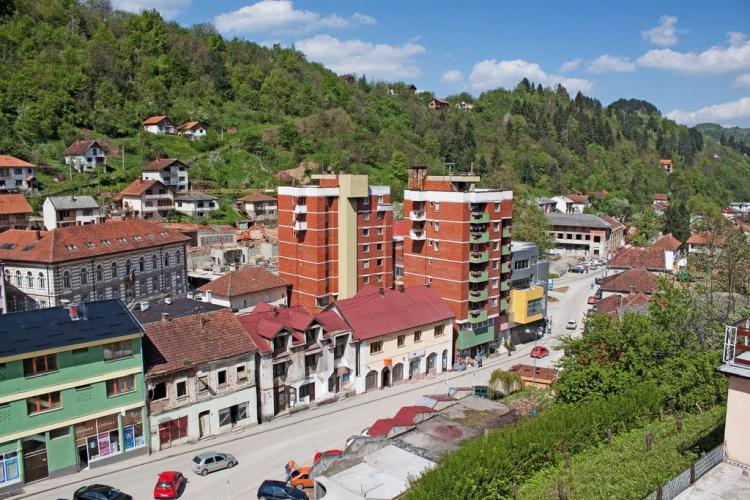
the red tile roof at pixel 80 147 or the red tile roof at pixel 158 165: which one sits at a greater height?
the red tile roof at pixel 80 147

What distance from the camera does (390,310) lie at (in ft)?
136

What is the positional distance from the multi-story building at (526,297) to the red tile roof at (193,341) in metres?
25.5

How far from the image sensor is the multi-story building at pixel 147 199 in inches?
3034

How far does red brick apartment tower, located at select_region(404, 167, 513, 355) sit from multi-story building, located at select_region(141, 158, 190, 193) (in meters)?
47.6

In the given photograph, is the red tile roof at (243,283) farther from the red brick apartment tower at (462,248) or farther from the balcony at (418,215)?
the balcony at (418,215)

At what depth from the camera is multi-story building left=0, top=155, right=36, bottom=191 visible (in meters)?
74.4

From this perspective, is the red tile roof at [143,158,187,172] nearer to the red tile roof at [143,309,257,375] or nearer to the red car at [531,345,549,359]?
the red tile roof at [143,309,257,375]

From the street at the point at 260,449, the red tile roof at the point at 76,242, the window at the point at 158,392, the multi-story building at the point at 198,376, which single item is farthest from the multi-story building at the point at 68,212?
the street at the point at 260,449

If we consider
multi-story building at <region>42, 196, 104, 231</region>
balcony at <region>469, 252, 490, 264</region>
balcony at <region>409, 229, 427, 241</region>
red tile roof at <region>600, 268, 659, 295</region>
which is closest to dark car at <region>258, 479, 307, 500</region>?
balcony at <region>469, 252, 490, 264</region>

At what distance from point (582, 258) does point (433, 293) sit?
56.9 metres

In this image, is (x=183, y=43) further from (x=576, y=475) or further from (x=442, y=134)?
(x=576, y=475)

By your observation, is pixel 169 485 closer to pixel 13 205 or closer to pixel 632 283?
pixel 632 283

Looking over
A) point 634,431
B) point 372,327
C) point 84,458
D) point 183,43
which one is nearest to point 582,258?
point 372,327

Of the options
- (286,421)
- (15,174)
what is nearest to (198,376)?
(286,421)
